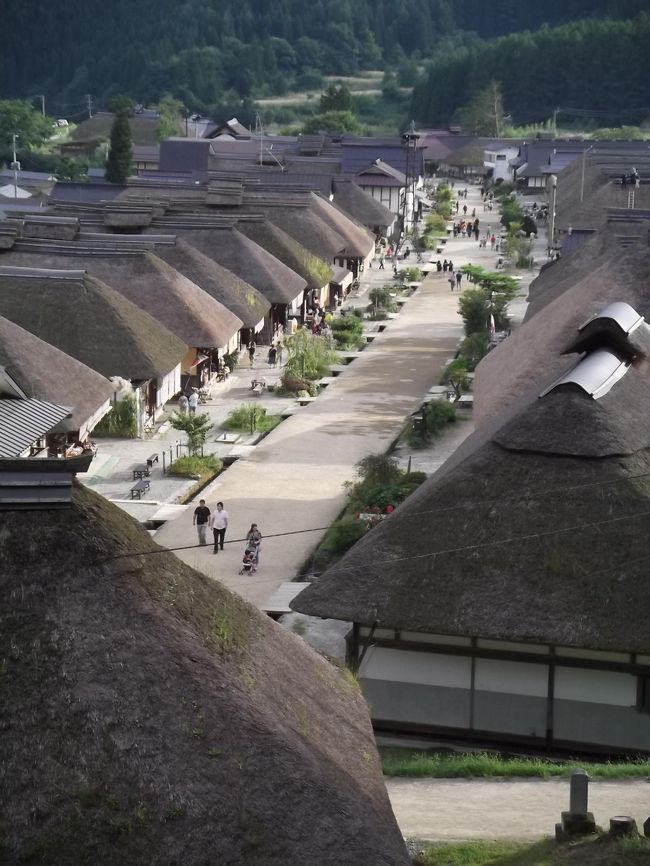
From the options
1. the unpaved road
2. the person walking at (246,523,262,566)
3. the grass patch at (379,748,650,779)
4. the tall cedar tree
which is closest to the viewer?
the unpaved road

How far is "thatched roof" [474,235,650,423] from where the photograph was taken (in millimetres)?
26266

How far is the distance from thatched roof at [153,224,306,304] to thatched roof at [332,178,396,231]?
2325 cm

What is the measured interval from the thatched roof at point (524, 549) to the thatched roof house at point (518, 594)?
0.7 inches

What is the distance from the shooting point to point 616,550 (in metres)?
17.9

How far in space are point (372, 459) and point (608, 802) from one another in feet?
49.0

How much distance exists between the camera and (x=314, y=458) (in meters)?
33.8

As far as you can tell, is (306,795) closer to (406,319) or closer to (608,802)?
(608,802)

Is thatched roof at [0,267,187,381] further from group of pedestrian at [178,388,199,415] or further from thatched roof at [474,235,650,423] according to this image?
thatched roof at [474,235,650,423]

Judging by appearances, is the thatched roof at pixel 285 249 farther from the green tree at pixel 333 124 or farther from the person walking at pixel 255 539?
the green tree at pixel 333 124

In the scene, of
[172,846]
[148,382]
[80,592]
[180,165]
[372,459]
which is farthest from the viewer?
[180,165]

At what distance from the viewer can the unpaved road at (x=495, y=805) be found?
48.4 ft

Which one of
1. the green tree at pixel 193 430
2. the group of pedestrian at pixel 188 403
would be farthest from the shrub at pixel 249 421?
the green tree at pixel 193 430

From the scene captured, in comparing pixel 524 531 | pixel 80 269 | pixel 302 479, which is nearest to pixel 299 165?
pixel 80 269

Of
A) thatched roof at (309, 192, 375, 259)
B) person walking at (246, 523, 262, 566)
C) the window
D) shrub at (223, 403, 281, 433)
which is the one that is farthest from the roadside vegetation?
thatched roof at (309, 192, 375, 259)
